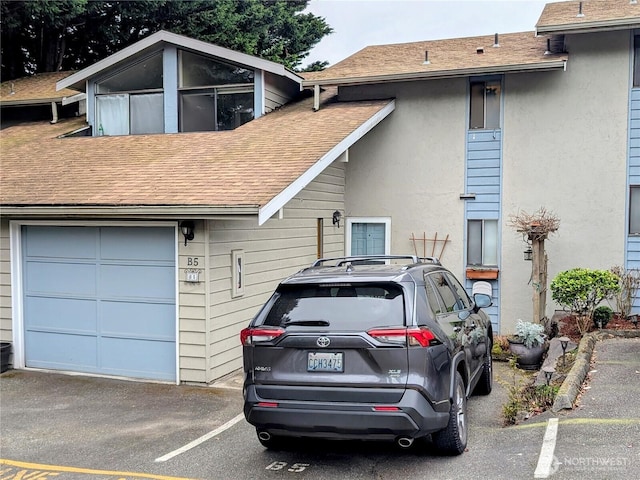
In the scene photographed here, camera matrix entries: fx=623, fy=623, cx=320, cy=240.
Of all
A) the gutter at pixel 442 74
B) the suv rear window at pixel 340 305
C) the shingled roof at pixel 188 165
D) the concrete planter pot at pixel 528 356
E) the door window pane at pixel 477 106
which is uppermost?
the gutter at pixel 442 74

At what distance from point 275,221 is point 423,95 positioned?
4389 mm

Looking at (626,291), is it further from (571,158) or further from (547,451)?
(547,451)

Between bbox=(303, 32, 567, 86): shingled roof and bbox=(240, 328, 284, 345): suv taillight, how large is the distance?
8212 mm

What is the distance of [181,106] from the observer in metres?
13.2

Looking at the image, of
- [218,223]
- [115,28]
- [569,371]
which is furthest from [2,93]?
[569,371]

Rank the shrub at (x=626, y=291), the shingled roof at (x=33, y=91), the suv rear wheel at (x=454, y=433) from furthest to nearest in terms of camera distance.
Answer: the shingled roof at (x=33, y=91), the shrub at (x=626, y=291), the suv rear wheel at (x=454, y=433)

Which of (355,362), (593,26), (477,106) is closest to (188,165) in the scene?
(355,362)

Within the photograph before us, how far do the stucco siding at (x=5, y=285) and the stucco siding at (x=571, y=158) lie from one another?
882cm

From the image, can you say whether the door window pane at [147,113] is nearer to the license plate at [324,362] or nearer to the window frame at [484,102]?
the window frame at [484,102]

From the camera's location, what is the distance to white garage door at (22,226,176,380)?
8938 mm

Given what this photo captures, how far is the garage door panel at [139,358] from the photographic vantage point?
8914 mm

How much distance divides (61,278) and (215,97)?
17.5ft

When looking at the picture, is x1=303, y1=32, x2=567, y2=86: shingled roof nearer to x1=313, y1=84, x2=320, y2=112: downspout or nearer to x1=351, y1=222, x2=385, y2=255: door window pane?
x1=313, y1=84, x2=320, y2=112: downspout

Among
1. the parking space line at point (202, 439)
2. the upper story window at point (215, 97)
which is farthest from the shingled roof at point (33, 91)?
the parking space line at point (202, 439)
